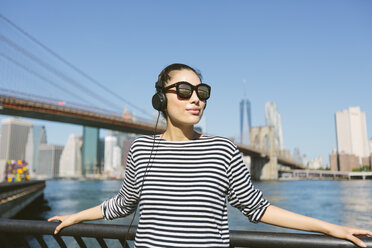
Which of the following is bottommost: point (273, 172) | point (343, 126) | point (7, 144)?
point (273, 172)

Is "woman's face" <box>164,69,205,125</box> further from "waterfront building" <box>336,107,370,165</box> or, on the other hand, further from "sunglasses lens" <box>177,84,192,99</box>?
"waterfront building" <box>336,107,370,165</box>

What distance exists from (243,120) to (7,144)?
13032 cm

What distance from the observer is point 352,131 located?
134 meters

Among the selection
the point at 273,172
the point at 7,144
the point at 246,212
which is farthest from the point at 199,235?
the point at 7,144

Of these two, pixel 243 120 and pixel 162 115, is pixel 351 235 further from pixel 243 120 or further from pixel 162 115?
pixel 243 120

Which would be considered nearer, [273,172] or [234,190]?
[234,190]

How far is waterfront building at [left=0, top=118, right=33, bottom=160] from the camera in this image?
9806cm

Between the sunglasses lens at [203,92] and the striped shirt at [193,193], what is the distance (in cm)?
16

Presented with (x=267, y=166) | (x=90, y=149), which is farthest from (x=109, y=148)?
(x=267, y=166)

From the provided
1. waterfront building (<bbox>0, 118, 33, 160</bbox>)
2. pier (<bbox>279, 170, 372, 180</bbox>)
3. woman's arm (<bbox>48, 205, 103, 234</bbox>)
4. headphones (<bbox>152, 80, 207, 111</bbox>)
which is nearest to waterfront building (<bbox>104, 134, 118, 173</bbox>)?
waterfront building (<bbox>0, 118, 33, 160</bbox>)

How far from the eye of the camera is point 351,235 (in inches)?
44.6

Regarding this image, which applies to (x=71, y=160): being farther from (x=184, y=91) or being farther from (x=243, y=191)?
(x=243, y=191)

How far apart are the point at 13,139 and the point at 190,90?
366 feet

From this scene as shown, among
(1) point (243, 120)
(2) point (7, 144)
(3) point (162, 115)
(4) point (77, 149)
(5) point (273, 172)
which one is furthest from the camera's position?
(1) point (243, 120)
